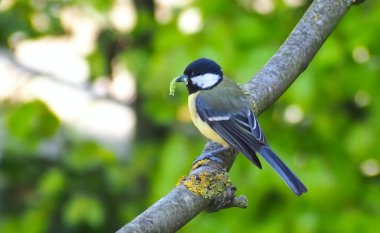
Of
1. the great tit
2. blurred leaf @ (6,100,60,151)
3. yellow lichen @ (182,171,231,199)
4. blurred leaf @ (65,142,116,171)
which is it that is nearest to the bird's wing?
the great tit

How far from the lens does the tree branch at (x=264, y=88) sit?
6.09 feet

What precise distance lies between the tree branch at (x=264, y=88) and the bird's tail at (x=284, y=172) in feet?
0.40

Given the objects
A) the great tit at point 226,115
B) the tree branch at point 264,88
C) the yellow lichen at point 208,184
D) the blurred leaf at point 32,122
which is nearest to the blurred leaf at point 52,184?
the blurred leaf at point 32,122

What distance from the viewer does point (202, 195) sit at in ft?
6.22

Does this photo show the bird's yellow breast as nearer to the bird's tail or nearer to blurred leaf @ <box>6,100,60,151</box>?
the bird's tail

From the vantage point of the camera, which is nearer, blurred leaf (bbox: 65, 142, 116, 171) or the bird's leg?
the bird's leg

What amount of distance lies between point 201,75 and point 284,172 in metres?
0.62

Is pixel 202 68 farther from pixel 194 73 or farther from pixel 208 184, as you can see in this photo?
pixel 208 184

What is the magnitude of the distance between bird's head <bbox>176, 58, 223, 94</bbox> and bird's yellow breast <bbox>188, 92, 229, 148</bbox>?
4cm

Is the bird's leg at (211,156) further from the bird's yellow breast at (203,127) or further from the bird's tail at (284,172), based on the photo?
the bird's tail at (284,172)

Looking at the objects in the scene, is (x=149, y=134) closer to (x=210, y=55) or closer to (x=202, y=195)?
(x=210, y=55)

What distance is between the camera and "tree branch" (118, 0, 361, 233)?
6.09 feet

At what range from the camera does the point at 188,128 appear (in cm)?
385

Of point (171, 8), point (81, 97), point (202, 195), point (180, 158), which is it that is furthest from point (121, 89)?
point (202, 195)
